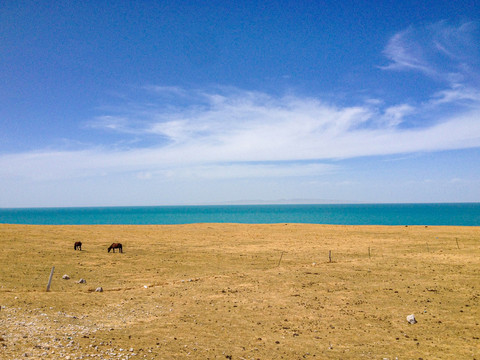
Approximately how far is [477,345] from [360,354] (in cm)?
495

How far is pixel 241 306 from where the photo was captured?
1747cm

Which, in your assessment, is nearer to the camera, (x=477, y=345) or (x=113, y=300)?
(x=477, y=345)

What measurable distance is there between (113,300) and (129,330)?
4882 mm

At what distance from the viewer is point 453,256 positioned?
3116 cm

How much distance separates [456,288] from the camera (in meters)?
20.5

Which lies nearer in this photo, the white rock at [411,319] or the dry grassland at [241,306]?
the dry grassland at [241,306]

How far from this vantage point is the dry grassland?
1218cm

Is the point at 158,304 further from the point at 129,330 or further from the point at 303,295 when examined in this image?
the point at 303,295

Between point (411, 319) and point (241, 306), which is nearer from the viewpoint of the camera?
point (411, 319)

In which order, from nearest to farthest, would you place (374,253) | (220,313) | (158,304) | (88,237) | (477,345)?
(477,345)
(220,313)
(158,304)
(374,253)
(88,237)

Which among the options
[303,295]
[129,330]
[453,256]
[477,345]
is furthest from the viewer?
[453,256]

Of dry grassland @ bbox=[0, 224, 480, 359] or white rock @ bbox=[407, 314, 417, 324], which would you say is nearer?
dry grassland @ bbox=[0, 224, 480, 359]

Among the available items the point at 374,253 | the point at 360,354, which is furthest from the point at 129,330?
the point at 374,253

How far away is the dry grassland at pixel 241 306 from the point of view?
12.2m
